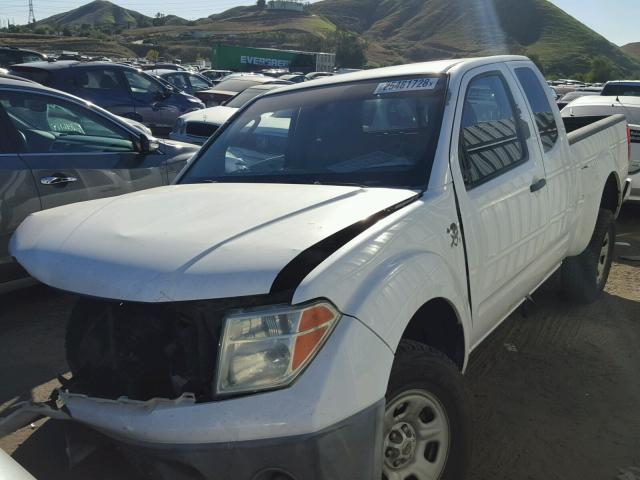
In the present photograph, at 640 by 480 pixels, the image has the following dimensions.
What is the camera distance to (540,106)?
4125 millimetres

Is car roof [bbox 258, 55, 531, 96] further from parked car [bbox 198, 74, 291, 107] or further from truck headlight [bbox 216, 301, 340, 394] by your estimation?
parked car [bbox 198, 74, 291, 107]

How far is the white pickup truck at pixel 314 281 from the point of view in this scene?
192 centimetres

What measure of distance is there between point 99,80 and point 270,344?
416 inches

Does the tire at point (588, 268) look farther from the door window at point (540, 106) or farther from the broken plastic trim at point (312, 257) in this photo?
the broken plastic trim at point (312, 257)

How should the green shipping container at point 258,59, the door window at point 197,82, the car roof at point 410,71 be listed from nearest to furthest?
1. the car roof at point 410,71
2. the door window at point 197,82
3. the green shipping container at point 258,59

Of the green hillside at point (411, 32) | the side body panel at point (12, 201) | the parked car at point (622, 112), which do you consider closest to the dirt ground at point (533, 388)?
the side body panel at point (12, 201)

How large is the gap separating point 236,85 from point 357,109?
12.9 meters

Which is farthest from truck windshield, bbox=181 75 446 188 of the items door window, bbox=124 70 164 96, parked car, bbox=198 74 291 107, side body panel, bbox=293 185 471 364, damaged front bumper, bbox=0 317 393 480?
parked car, bbox=198 74 291 107

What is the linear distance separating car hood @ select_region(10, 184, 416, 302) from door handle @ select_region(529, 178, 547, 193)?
1130 millimetres

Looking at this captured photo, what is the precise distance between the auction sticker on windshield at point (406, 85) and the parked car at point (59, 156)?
2568 millimetres

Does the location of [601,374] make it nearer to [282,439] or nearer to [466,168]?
[466,168]

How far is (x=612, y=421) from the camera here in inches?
133

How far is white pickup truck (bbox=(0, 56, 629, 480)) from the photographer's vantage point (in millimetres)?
1922

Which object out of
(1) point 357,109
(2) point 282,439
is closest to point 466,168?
(1) point 357,109
